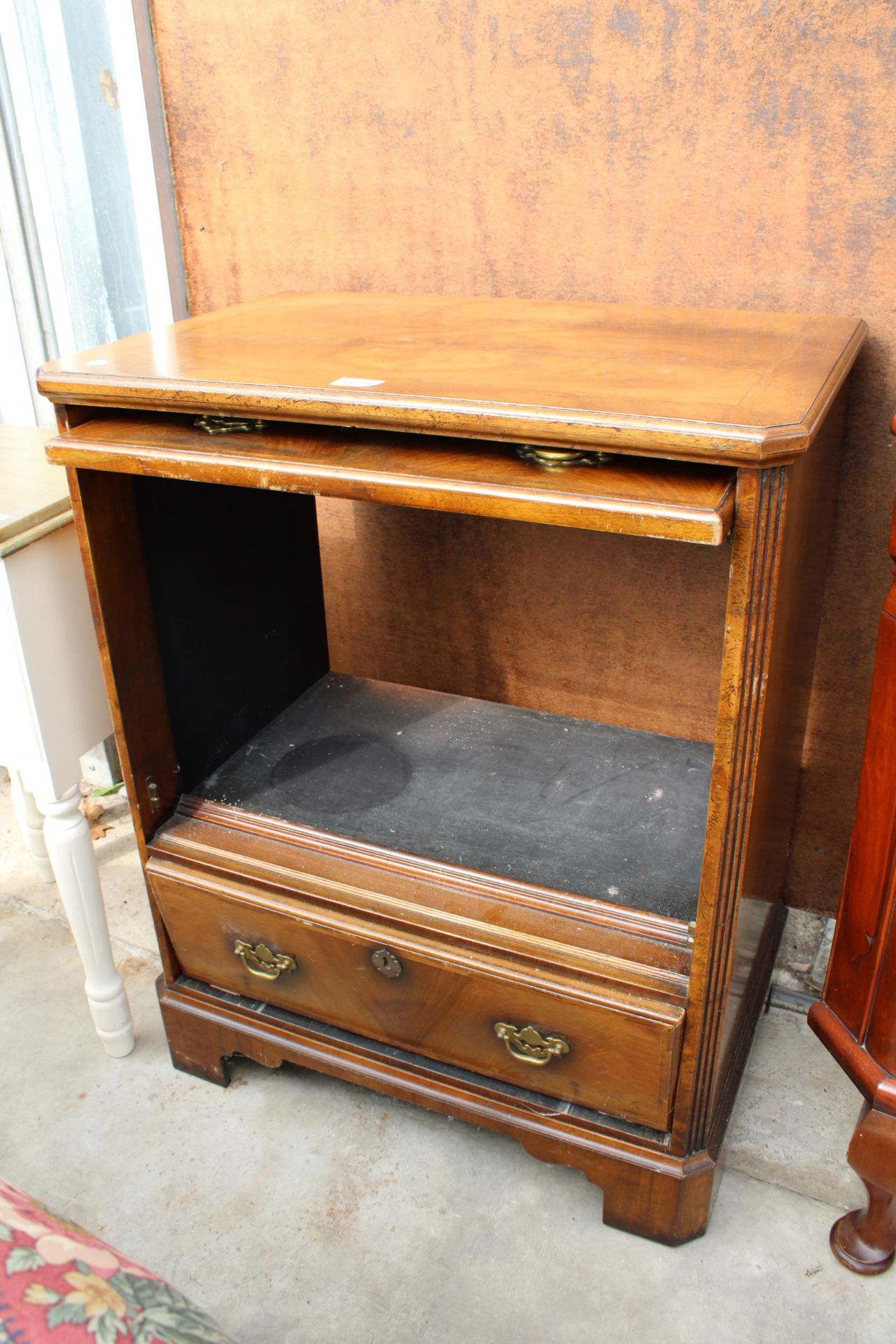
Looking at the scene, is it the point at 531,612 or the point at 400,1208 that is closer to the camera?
the point at 400,1208

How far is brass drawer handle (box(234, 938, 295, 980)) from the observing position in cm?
151

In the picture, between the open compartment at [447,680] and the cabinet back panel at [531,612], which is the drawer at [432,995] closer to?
the open compartment at [447,680]

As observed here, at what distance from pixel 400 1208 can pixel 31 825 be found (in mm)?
1151

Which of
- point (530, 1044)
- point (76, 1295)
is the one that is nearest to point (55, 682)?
point (530, 1044)

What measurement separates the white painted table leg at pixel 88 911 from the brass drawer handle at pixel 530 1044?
0.69 m

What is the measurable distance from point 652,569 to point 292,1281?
45.3 inches

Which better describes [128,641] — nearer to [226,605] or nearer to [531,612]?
[226,605]

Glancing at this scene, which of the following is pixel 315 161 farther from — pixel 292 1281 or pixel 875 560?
pixel 292 1281

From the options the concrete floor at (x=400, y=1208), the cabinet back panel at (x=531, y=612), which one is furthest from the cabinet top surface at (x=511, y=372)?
the concrete floor at (x=400, y=1208)

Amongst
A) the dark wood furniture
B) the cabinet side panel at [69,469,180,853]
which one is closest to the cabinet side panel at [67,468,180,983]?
the cabinet side panel at [69,469,180,853]

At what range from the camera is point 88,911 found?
5.43 feet

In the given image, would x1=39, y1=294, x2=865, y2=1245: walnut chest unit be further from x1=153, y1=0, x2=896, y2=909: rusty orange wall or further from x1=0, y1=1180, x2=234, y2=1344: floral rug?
x1=0, y1=1180, x2=234, y2=1344: floral rug

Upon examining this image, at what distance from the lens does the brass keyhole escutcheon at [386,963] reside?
1.40 metres

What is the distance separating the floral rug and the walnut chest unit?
666 mm
